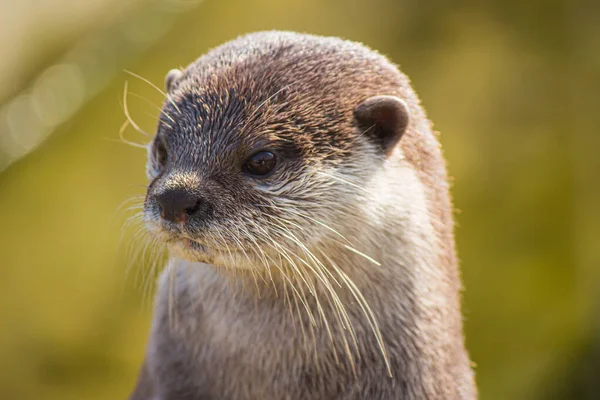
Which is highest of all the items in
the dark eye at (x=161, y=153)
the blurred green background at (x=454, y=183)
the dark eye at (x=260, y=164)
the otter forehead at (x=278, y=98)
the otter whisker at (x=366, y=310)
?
the blurred green background at (x=454, y=183)

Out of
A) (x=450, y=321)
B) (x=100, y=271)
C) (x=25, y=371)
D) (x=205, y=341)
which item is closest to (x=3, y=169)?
(x=100, y=271)

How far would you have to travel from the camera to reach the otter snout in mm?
1973

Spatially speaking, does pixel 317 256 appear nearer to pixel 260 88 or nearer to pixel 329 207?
pixel 329 207

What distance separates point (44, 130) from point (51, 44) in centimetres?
76

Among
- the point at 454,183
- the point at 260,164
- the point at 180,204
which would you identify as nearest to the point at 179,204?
the point at 180,204

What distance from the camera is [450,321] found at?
Answer: 2.30 m

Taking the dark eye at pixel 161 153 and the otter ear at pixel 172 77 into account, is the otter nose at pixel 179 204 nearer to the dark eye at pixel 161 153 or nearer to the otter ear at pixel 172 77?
the dark eye at pixel 161 153

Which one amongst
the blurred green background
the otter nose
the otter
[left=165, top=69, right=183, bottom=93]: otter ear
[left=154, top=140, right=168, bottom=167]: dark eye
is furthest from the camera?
the blurred green background

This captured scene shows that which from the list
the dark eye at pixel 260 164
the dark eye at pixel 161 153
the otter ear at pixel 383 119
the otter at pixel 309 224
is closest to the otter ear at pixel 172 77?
the otter at pixel 309 224

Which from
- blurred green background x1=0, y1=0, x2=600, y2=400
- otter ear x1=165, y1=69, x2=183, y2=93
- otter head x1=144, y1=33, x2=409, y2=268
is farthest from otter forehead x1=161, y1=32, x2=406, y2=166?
blurred green background x1=0, y1=0, x2=600, y2=400

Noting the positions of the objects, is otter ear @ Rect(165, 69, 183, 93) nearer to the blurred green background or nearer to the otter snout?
the otter snout

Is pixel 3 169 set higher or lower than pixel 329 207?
higher

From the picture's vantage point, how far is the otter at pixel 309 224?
6.84 ft

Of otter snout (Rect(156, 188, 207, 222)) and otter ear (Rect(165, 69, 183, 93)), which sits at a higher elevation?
otter ear (Rect(165, 69, 183, 93))
